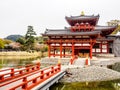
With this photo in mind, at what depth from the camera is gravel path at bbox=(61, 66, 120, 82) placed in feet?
76.6

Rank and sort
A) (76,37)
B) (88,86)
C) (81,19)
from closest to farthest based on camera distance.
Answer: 1. (88,86)
2. (76,37)
3. (81,19)

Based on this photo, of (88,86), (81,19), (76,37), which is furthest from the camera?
(81,19)

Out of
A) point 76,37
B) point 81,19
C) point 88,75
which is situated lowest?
point 88,75

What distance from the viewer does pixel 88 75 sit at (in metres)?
24.6

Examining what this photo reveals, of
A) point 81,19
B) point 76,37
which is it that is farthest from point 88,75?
point 81,19

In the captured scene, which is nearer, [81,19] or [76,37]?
[76,37]

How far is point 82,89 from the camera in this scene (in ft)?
61.6

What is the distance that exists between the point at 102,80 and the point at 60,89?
6218mm

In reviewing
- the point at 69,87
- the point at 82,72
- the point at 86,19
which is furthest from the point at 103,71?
the point at 86,19

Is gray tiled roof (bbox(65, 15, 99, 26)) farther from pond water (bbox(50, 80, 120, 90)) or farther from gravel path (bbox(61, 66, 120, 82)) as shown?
pond water (bbox(50, 80, 120, 90))

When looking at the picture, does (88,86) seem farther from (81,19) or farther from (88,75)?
(81,19)

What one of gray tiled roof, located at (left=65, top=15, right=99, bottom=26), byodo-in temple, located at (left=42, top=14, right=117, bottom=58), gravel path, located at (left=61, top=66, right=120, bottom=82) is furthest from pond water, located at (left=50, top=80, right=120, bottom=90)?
gray tiled roof, located at (left=65, top=15, right=99, bottom=26)

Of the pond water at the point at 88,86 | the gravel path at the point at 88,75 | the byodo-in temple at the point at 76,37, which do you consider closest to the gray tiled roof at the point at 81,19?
the byodo-in temple at the point at 76,37

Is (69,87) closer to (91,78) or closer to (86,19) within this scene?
(91,78)
